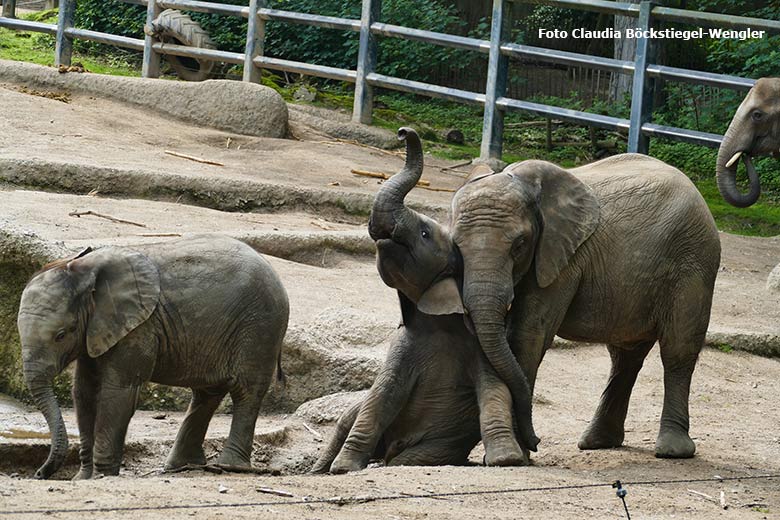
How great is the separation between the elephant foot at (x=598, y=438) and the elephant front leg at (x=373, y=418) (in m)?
1.25

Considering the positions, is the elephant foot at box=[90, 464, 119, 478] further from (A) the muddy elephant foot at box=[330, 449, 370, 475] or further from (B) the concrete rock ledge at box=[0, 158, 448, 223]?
(B) the concrete rock ledge at box=[0, 158, 448, 223]

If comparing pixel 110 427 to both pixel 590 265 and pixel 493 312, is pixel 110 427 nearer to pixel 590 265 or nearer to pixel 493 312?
pixel 493 312

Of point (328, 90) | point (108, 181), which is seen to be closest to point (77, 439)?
point (108, 181)

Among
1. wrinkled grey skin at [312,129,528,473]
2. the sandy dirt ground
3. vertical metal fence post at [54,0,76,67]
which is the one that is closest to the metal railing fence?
vertical metal fence post at [54,0,76,67]

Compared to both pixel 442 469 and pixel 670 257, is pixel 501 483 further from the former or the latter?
pixel 670 257

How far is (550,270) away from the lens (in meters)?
7.41

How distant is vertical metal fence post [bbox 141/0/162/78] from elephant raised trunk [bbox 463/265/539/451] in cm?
1324

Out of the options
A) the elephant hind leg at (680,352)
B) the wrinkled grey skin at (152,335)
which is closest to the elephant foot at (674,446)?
the elephant hind leg at (680,352)

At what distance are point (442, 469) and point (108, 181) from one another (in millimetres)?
6926

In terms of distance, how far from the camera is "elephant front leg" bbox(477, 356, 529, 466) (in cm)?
702

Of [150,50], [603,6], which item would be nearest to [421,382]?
[603,6]

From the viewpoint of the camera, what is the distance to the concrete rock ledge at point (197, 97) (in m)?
16.5

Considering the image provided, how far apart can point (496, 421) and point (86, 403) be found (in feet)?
7.35

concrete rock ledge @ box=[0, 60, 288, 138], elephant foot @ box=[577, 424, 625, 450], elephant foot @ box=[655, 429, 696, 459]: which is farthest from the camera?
concrete rock ledge @ box=[0, 60, 288, 138]
